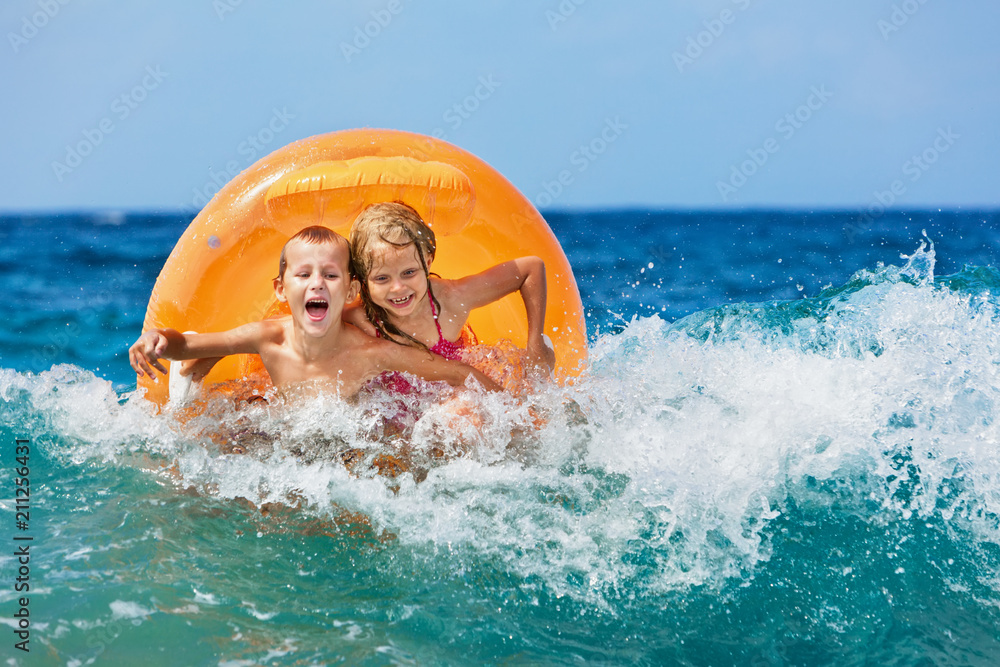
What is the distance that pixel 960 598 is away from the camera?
2.26 metres

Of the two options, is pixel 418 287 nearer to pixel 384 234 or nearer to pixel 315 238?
pixel 384 234

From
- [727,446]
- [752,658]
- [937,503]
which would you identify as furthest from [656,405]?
[752,658]

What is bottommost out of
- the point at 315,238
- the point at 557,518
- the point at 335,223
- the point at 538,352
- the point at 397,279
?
the point at 557,518

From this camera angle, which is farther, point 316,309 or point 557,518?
point 316,309

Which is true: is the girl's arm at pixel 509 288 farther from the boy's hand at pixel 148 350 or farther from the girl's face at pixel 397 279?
the boy's hand at pixel 148 350

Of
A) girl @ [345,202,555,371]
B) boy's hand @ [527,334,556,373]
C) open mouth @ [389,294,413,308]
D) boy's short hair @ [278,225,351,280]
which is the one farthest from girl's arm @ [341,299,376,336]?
boy's hand @ [527,334,556,373]

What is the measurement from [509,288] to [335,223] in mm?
669

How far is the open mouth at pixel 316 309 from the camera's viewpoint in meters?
2.81

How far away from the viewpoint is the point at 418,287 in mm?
2963

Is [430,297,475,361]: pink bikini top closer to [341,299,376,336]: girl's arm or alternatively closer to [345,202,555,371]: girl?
[345,202,555,371]: girl

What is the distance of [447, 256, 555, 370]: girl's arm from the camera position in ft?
10.0

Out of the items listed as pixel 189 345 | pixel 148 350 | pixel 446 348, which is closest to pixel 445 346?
pixel 446 348

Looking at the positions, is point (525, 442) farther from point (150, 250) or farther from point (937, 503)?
point (150, 250)

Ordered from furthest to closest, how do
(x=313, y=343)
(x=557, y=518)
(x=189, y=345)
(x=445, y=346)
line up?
(x=445, y=346) < (x=313, y=343) < (x=189, y=345) < (x=557, y=518)
